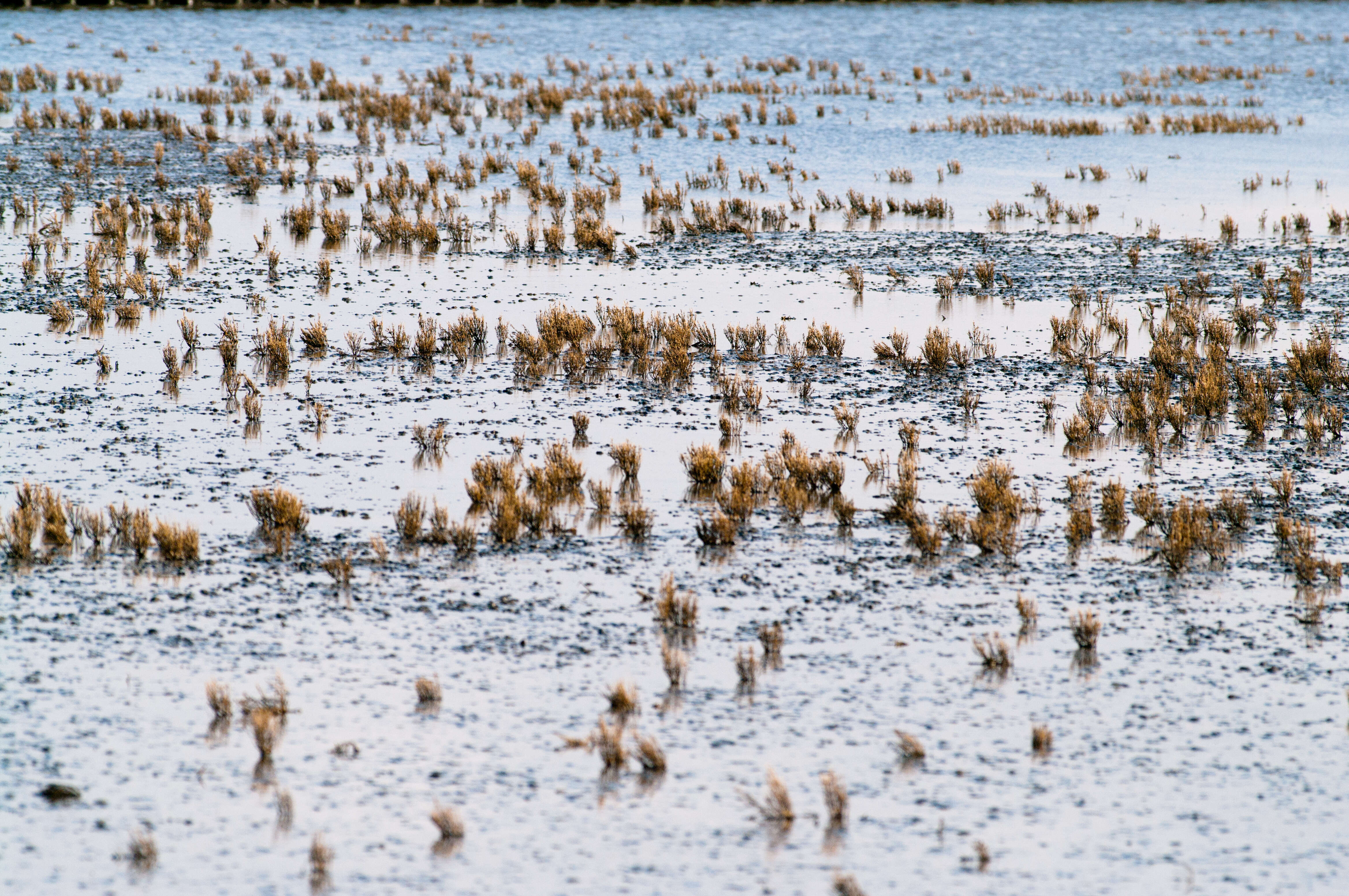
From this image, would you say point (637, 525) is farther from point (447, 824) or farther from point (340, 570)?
point (447, 824)

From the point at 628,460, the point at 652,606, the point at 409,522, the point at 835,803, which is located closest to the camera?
the point at 835,803

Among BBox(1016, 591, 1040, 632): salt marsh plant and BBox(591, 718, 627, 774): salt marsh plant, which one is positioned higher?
BBox(1016, 591, 1040, 632): salt marsh plant

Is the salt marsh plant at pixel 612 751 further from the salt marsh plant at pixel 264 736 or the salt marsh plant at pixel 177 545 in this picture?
the salt marsh plant at pixel 177 545

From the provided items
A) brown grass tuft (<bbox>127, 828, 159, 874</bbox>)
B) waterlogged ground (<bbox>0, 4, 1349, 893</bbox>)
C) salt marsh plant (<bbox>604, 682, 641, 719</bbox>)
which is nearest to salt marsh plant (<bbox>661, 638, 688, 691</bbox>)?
waterlogged ground (<bbox>0, 4, 1349, 893</bbox>)

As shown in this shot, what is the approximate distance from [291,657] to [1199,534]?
5.76 m

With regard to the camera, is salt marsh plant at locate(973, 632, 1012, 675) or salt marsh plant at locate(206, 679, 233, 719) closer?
salt marsh plant at locate(206, 679, 233, 719)

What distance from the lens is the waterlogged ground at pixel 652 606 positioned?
5621mm

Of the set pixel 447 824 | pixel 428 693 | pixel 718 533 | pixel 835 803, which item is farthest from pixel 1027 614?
pixel 447 824

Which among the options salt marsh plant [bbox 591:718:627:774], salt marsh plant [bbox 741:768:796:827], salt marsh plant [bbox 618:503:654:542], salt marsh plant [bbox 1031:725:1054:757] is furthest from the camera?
salt marsh plant [bbox 618:503:654:542]

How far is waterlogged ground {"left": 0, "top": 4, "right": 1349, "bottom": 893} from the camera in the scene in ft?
18.4

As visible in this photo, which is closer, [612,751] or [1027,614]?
[612,751]

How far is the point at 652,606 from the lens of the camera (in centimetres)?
796

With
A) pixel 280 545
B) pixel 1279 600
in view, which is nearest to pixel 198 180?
pixel 280 545

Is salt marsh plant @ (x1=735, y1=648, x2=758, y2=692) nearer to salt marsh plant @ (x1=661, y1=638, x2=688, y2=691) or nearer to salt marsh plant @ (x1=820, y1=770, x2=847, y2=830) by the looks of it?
salt marsh plant @ (x1=661, y1=638, x2=688, y2=691)
